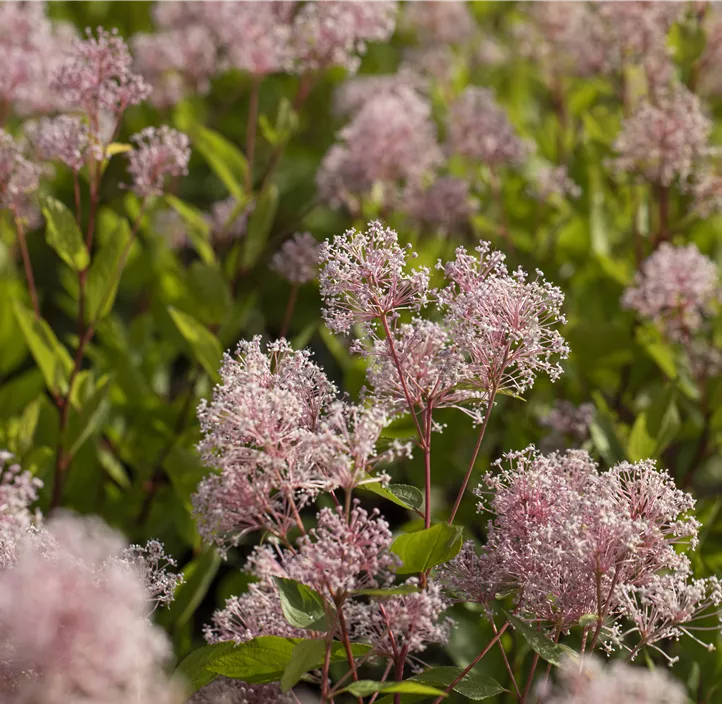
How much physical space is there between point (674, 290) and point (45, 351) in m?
1.39

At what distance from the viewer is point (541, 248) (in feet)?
8.63

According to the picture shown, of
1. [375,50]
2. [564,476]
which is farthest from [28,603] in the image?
[375,50]

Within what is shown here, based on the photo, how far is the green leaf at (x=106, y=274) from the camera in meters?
1.96

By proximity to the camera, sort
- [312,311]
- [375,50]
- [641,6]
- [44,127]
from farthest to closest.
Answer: [375,50], [312,311], [641,6], [44,127]

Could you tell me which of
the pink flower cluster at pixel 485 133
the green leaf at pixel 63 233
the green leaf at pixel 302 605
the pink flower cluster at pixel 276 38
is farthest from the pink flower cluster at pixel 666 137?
the green leaf at pixel 302 605

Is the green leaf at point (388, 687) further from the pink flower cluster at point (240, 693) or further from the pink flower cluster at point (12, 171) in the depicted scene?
the pink flower cluster at point (12, 171)

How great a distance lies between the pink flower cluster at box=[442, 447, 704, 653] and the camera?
1077mm

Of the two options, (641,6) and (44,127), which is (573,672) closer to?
(44,127)

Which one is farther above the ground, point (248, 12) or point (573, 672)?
point (248, 12)

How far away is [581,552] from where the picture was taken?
1.04m

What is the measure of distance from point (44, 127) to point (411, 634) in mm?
1379

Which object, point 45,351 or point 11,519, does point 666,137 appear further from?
point 11,519

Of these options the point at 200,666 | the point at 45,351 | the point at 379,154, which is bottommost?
the point at 45,351

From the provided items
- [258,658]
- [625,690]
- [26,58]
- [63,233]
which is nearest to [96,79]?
[63,233]
